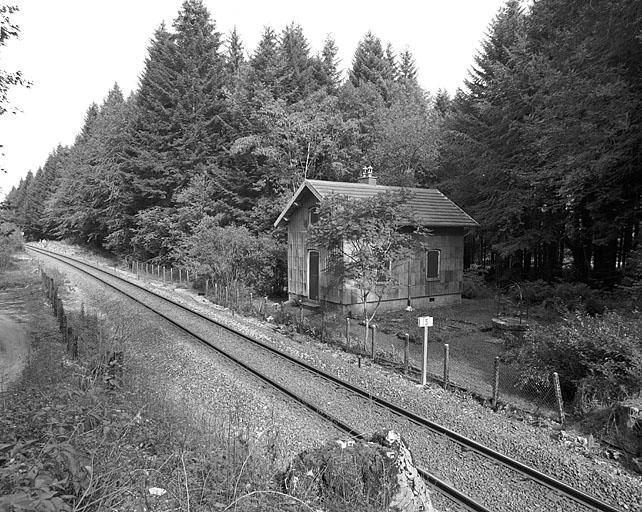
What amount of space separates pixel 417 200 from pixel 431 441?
590 inches

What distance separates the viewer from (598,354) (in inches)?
329

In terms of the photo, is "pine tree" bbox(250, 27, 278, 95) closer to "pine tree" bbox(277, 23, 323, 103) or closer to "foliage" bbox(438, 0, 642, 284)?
"pine tree" bbox(277, 23, 323, 103)

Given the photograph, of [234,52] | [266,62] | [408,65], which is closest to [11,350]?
[266,62]

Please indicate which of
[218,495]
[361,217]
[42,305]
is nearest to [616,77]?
[361,217]

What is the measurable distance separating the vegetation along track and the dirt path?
14.8 feet

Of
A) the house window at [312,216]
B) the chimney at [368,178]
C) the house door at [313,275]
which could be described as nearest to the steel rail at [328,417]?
the house door at [313,275]

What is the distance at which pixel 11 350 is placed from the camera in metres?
11.5

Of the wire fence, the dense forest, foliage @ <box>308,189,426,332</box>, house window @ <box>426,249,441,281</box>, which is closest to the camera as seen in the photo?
the wire fence

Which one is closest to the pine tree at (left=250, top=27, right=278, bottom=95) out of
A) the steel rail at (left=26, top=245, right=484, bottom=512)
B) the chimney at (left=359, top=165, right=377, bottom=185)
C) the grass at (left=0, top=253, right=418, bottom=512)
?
the chimney at (left=359, top=165, right=377, bottom=185)

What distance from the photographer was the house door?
19000 millimetres

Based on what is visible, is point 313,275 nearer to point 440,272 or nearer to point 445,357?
point 440,272

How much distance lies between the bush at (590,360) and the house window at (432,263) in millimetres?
10065

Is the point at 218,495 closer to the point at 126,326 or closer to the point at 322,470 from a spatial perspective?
the point at 322,470

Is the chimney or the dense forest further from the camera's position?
the chimney
